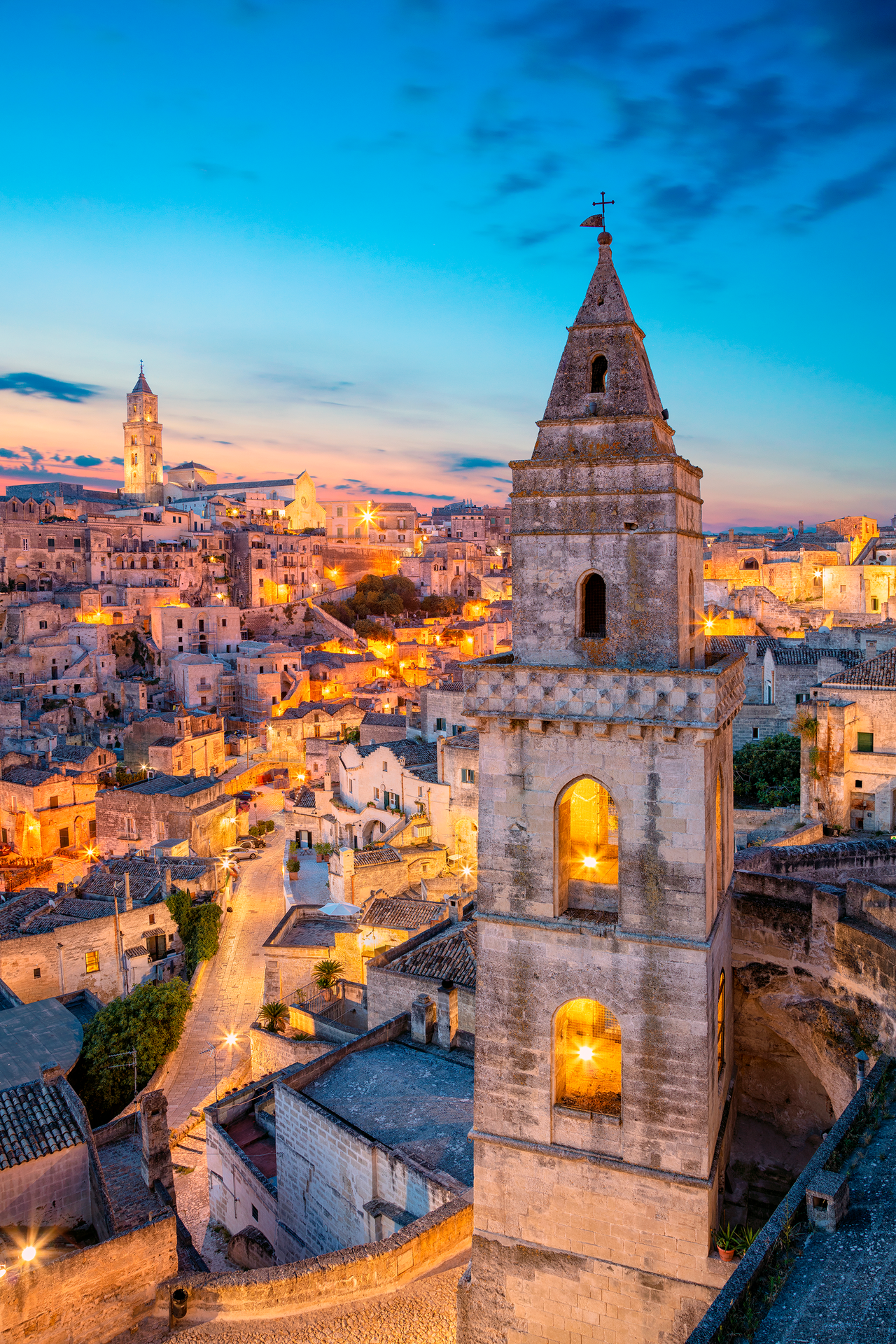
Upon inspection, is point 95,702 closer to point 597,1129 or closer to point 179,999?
point 179,999

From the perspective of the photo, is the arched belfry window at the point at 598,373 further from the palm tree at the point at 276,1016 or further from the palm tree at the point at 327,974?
the palm tree at the point at 327,974

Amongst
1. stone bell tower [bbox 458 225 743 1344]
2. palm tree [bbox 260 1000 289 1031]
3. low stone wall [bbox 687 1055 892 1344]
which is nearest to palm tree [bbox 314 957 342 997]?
palm tree [bbox 260 1000 289 1031]

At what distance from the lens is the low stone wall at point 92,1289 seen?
12.0m

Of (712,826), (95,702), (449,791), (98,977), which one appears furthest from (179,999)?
(95,702)

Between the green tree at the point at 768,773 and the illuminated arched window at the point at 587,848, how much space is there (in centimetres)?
1893

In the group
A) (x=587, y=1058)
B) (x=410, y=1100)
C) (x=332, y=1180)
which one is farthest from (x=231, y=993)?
(x=587, y=1058)

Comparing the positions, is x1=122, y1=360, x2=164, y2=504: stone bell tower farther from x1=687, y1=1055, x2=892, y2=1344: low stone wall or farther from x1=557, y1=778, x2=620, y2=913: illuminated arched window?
x1=687, y1=1055, x2=892, y2=1344: low stone wall

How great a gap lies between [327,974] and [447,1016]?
791 centimetres

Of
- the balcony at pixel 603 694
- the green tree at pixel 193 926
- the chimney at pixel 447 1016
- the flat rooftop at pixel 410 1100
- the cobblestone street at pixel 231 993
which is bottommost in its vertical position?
the cobblestone street at pixel 231 993

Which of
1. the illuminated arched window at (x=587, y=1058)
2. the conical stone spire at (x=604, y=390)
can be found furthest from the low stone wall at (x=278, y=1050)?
the conical stone spire at (x=604, y=390)

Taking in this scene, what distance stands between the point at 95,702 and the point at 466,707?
54.3m

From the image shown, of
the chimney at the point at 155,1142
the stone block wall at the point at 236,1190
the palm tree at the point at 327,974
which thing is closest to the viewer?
the chimney at the point at 155,1142

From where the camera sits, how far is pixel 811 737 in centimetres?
2580

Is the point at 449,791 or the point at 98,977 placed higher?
the point at 449,791
